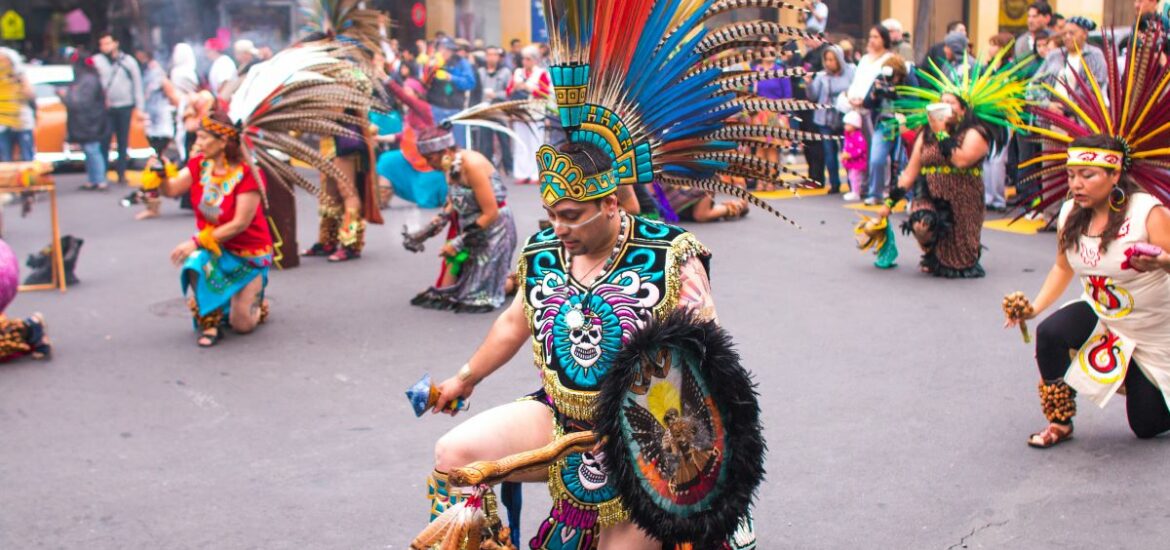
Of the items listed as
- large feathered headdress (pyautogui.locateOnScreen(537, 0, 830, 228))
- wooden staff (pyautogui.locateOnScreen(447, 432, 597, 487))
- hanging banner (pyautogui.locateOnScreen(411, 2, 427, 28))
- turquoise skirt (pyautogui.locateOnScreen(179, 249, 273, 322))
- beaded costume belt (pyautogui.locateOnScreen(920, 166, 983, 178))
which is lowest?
turquoise skirt (pyautogui.locateOnScreen(179, 249, 273, 322))

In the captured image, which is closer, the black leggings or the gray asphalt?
the gray asphalt

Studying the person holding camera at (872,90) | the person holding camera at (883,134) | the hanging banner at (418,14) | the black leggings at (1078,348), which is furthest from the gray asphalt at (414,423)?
the hanging banner at (418,14)

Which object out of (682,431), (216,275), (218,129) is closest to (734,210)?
(216,275)

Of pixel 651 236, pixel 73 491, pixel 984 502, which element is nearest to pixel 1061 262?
pixel 984 502

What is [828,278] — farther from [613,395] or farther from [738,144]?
[613,395]

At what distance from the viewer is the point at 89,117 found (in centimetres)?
1662

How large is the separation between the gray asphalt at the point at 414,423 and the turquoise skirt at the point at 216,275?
34 centimetres

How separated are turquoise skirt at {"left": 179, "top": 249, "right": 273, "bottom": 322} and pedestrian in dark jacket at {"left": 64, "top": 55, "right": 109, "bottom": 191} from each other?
982cm

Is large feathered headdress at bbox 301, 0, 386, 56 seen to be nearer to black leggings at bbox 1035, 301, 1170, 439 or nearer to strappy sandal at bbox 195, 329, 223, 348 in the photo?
strappy sandal at bbox 195, 329, 223, 348

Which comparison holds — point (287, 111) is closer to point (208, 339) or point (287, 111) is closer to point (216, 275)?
point (216, 275)

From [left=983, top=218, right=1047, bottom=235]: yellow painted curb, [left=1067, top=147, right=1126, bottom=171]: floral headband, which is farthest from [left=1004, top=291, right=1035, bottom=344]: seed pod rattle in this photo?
[left=983, top=218, right=1047, bottom=235]: yellow painted curb

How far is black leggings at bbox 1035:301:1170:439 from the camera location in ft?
17.5

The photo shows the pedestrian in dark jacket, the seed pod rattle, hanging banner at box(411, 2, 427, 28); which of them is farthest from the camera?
hanging banner at box(411, 2, 427, 28)

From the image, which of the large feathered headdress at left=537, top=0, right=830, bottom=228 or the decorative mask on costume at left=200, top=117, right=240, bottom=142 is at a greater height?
the large feathered headdress at left=537, top=0, right=830, bottom=228
